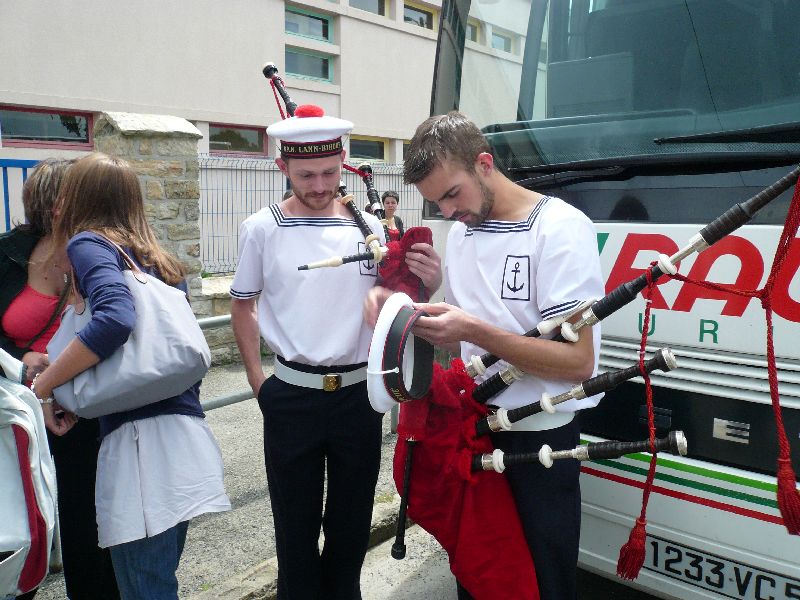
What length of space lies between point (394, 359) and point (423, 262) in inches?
19.4

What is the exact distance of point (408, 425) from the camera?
1.90 meters

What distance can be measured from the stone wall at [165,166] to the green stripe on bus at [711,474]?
458 cm

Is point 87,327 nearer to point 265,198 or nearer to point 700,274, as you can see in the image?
point 700,274

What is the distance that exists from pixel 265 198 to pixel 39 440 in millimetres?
8262

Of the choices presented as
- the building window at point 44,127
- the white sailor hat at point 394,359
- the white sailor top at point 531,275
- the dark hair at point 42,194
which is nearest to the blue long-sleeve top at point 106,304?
the dark hair at point 42,194

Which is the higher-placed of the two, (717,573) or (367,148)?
(367,148)

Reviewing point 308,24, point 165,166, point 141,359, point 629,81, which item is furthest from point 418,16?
point 141,359

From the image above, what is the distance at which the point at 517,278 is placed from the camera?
6.12 ft

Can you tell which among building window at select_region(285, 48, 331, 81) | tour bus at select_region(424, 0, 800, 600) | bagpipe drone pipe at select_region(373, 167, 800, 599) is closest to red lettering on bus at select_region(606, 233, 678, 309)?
tour bus at select_region(424, 0, 800, 600)

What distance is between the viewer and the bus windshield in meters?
2.12

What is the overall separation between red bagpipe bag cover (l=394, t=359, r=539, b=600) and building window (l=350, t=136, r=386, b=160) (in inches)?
587

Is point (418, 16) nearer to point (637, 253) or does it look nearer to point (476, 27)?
point (476, 27)

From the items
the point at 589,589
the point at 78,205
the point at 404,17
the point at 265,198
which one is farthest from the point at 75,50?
the point at 589,589

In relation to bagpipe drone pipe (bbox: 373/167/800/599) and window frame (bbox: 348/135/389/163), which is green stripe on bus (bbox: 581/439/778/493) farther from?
window frame (bbox: 348/135/389/163)
